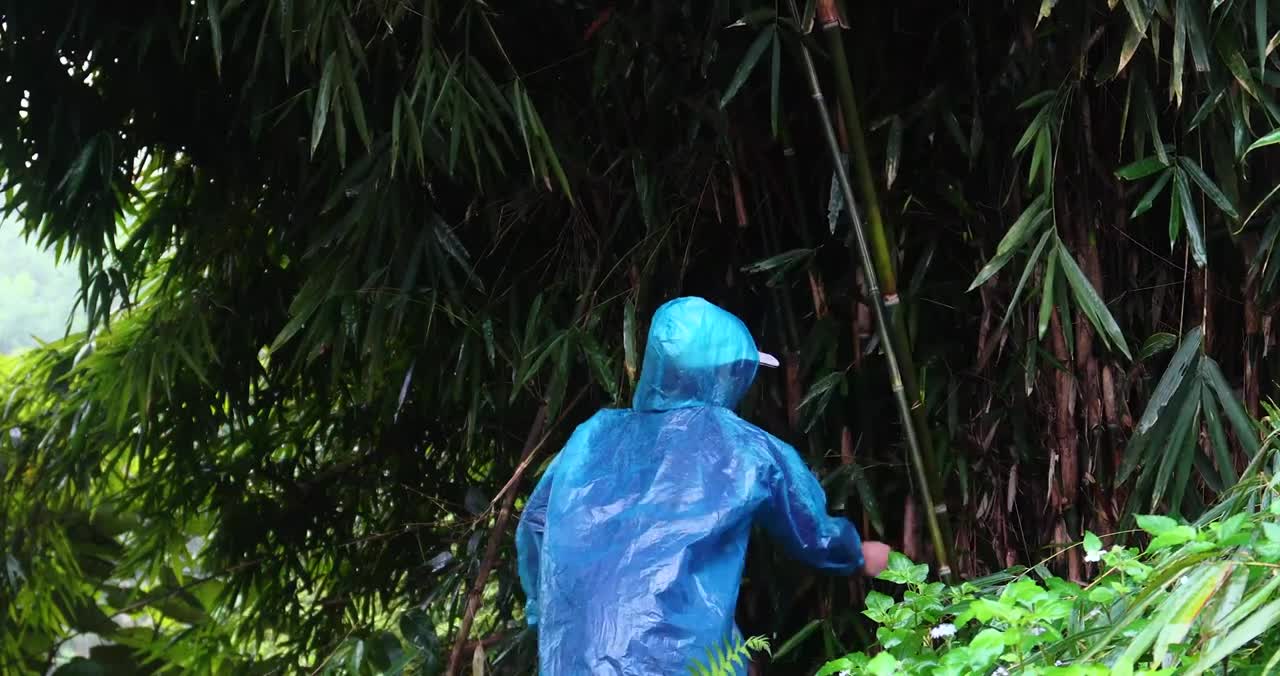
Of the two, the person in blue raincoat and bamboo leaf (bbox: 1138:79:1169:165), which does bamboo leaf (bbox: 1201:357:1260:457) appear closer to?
bamboo leaf (bbox: 1138:79:1169:165)

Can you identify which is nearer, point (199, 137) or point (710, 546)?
point (710, 546)

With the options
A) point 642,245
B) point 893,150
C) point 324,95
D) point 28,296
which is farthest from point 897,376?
point 28,296

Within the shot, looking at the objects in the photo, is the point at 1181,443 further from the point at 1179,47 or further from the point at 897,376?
the point at 1179,47

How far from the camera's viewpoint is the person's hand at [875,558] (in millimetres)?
1747

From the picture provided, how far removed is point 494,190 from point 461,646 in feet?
2.53

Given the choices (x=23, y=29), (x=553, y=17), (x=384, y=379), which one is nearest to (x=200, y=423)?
(x=384, y=379)

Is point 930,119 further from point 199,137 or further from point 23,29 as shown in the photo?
point 23,29

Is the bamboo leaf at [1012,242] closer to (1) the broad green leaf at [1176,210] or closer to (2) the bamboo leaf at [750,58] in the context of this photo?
(1) the broad green leaf at [1176,210]

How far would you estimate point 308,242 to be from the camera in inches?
101

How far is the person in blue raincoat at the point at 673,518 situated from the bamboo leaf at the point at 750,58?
12.3 inches

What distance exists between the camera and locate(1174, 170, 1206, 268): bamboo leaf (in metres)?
1.70

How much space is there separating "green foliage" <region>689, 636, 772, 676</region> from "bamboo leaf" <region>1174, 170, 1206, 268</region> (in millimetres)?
742

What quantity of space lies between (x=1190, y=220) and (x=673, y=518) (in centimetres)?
78

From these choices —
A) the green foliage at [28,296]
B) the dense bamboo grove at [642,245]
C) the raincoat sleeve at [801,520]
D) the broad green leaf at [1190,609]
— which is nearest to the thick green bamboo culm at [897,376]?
the dense bamboo grove at [642,245]
